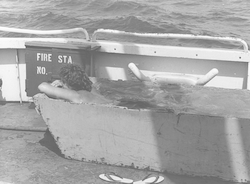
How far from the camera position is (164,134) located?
3424 millimetres

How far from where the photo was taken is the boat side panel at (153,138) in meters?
3.31

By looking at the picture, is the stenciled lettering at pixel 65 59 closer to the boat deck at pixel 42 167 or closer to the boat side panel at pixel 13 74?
the boat side panel at pixel 13 74

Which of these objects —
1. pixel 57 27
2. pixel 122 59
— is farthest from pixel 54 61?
pixel 57 27

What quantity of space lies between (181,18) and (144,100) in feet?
38.8

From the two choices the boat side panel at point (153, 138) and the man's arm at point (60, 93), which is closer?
the boat side panel at point (153, 138)

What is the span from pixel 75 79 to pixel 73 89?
11 cm

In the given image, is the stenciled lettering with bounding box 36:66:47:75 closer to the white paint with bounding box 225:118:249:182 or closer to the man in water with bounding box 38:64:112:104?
the man in water with bounding box 38:64:112:104

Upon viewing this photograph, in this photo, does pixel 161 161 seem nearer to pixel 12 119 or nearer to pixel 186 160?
pixel 186 160

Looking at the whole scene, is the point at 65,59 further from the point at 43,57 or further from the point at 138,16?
the point at 138,16

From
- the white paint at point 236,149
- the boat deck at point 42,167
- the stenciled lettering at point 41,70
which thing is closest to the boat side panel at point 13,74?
the stenciled lettering at point 41,70

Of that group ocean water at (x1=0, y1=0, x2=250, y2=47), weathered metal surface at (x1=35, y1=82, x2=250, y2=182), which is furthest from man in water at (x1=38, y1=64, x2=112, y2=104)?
ocean water at (x1=0, y1=0, x2=250, y2=47)

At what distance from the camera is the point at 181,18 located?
589 inches

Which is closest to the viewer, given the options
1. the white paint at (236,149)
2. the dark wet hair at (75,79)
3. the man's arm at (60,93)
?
the white paint at (236,149)

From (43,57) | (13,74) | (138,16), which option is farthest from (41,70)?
(138,16)
